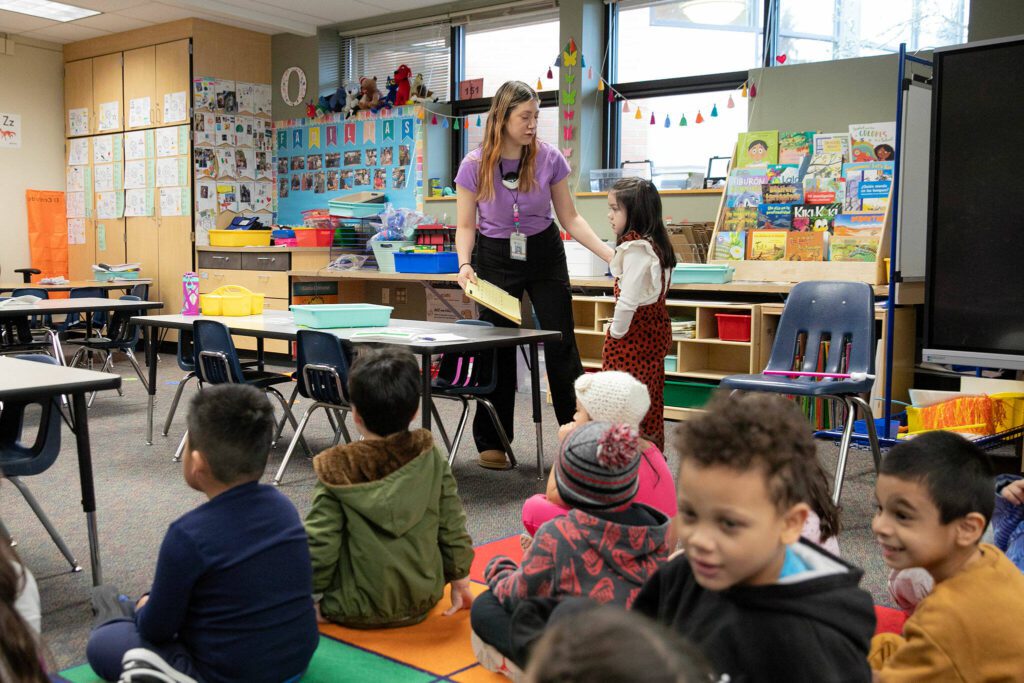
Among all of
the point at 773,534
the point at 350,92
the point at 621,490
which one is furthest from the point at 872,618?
the point at 350,92

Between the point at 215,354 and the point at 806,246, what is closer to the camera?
the point at 215,354

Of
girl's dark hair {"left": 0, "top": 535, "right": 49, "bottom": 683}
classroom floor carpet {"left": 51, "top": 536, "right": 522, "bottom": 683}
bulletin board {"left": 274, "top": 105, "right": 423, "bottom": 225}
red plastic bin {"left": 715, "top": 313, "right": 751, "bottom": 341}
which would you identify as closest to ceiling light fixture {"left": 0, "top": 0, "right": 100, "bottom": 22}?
bulletin board {"left": 274, "top": 105, "right": 423, "bottom": 225}

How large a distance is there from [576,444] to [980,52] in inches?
104

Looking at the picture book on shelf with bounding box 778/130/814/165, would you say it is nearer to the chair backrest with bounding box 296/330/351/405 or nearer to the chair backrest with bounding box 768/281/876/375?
the chair backrest with bounding box 768/281/876/375

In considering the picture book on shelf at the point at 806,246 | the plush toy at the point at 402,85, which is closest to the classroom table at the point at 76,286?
the plush toy at the point at 402,85

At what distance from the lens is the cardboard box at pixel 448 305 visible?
275 inches

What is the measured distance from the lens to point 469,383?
4.05 metres

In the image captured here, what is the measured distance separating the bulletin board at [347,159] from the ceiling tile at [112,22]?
4.49 feet

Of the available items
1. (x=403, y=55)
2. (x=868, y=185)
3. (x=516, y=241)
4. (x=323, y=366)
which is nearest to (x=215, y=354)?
(x=323, y=366)

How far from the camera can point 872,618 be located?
1.12 m

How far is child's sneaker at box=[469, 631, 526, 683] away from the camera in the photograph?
208 cm

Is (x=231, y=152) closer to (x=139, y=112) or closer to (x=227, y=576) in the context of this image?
(x=139, y=112)

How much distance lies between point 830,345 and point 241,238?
5.28 m

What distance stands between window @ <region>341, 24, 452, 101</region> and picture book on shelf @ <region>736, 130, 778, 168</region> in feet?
9.44
